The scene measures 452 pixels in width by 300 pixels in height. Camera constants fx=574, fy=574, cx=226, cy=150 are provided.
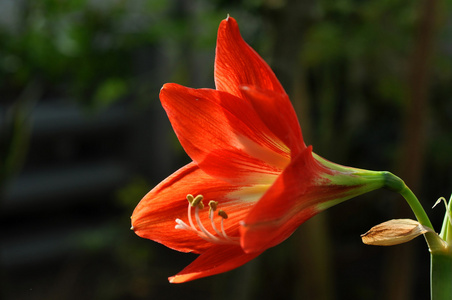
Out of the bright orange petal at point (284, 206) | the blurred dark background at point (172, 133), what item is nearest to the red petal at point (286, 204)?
the bright orange petal at point (284, 206)

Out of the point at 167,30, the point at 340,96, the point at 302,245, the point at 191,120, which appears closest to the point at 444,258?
the point at 191,120

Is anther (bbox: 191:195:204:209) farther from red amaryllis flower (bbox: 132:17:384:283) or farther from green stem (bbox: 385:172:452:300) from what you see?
green stem (bbox: 385:172:452:300)

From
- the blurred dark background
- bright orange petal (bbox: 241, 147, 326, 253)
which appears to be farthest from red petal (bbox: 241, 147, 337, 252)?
the blurred dark background

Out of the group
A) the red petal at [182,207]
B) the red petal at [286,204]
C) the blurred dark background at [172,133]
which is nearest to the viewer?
the red petal at [286,204]

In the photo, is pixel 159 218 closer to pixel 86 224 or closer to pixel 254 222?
pixel 254 222

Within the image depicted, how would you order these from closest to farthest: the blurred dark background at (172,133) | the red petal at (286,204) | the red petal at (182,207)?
the red petal at (286,204) < the red petal at (182,207) < the blurred dark background at (172,133)

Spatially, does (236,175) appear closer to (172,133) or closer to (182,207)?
(182,207)

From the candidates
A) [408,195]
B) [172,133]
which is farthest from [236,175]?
[172,133]

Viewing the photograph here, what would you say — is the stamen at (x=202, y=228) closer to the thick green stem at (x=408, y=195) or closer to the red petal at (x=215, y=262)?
the red petal at (x=215, y=262)
